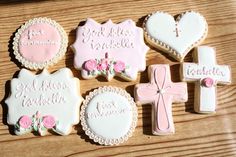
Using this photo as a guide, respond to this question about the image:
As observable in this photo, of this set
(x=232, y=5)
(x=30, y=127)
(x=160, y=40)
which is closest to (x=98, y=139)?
(x=30, y=127)

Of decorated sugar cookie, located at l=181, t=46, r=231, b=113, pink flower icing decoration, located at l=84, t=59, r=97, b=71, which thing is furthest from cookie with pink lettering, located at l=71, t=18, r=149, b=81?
decorated sugar cookie, located at l=181, t=46, r=231, b=113

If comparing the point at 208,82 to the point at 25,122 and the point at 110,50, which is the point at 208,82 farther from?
the point at 25,122

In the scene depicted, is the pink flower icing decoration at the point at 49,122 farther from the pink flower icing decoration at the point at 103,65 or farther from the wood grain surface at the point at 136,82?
the pink flower icing decoration at the point at 103,65

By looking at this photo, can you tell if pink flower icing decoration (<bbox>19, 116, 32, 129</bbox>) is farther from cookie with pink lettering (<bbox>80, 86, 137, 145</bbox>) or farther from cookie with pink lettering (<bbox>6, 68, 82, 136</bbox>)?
cookie with pink lettering (<bbox>80, 86, 137, 145</bbox>)

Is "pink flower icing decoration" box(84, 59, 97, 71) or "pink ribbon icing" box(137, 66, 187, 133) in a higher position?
"pink flower icing decoration" box(84, 59, 97, 71)

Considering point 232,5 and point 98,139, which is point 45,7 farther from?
point 232,5

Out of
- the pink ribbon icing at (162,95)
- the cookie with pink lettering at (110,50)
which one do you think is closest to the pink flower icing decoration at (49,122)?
the cookie with pink lettering at (110,50)
